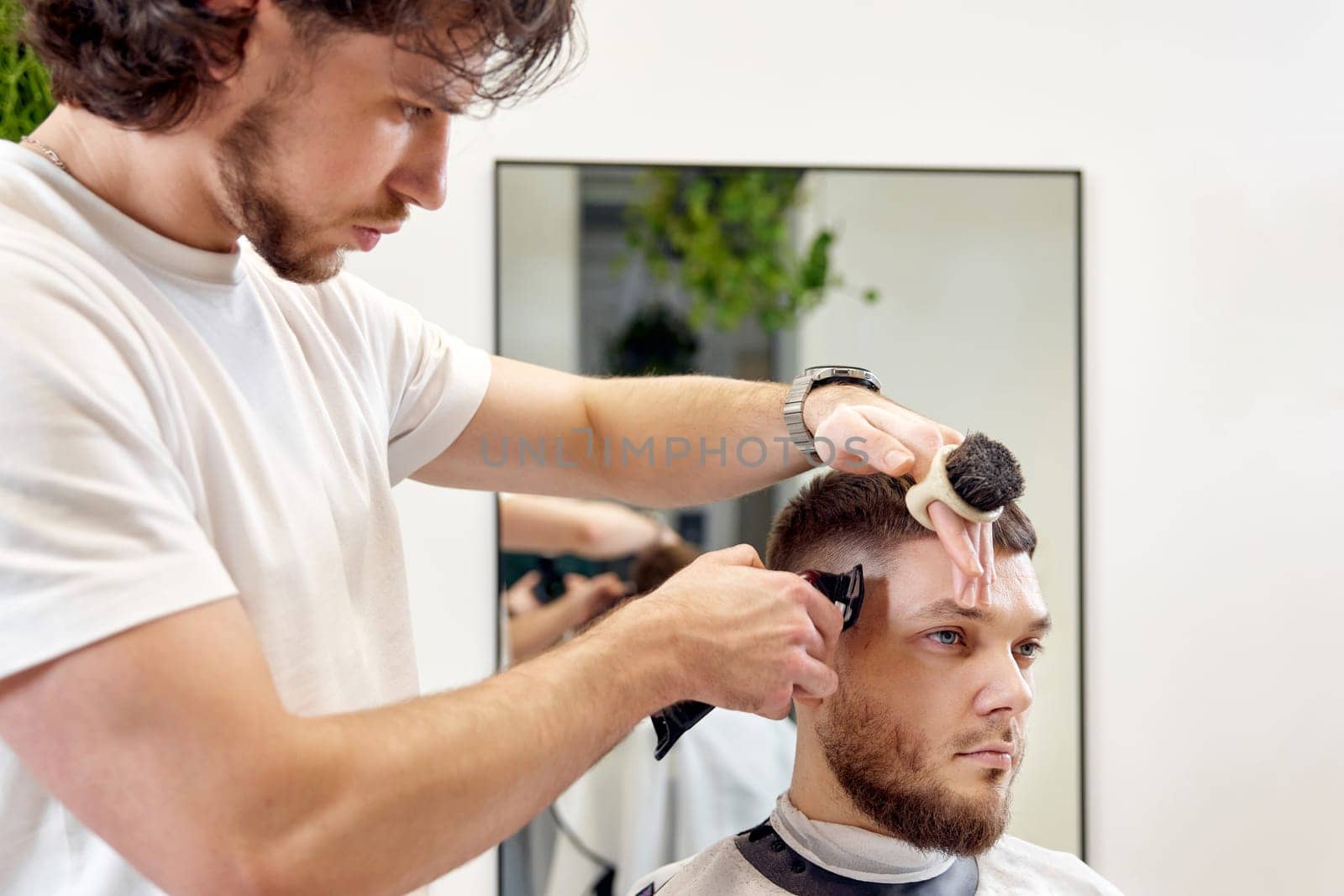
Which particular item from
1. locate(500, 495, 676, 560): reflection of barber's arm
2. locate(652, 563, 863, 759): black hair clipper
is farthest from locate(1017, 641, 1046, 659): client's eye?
locate(500, 495, 676, 560): reflection of barber's arm

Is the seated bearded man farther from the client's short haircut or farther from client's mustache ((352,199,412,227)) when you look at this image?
client's mustache ((352,199,412,227))

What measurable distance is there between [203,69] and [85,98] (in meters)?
0.14

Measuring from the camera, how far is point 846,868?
5.46 ft

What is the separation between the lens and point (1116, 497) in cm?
264

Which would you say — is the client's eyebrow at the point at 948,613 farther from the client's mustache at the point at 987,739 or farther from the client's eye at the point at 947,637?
the client's mustache at the point at 987,739

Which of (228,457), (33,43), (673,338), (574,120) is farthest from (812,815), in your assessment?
(574,120)

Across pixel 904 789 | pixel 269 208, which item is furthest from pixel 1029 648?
pixel 269 208

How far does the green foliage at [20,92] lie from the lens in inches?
73.7

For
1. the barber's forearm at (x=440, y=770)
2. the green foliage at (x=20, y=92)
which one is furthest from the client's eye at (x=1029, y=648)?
the green foliage at (x=20, y=92)

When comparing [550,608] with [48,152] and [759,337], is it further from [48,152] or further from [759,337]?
[48,152]

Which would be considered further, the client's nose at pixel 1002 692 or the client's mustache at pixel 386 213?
the client's nose at pixel 1002 692

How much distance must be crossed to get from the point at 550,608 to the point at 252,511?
1398 millimetres

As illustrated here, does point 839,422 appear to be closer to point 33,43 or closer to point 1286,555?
point 33,43

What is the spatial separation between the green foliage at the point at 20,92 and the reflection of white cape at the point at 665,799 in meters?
1.65
